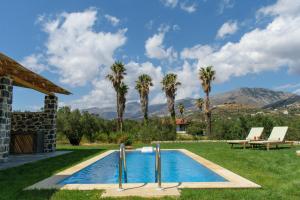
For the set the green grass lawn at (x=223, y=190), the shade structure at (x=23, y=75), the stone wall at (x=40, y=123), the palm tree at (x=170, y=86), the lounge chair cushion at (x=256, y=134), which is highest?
the palm tree at (x=170, y=86)

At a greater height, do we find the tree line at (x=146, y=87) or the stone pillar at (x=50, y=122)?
the tree line at (x=146, y=87)

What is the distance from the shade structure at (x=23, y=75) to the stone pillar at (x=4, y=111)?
13.6 inches

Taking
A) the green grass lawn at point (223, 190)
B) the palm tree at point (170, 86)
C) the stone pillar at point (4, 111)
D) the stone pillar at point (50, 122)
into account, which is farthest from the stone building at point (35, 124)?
the palm tree at point (170, 86)

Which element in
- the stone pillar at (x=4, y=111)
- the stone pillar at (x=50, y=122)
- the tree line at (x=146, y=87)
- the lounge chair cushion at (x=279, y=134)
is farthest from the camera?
the tree line at (x=146, y=87)

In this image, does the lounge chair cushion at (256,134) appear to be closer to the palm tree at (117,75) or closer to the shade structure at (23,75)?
the shade structure at (23,75)

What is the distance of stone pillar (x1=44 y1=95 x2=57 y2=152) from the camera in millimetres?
16438

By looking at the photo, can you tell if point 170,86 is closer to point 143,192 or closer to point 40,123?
point 40,123

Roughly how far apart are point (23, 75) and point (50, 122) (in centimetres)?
544

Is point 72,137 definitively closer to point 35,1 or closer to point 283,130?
point 35,1

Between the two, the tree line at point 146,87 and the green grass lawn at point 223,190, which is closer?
the green grass lawn at point 223,190

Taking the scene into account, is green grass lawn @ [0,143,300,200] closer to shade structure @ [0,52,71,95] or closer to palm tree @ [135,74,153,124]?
shade structure @ [0,52,71,95]

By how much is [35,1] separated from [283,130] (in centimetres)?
1424

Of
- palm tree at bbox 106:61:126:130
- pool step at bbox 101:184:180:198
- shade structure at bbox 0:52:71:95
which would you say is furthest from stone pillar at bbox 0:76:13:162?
palm tree at bbox 106:61:126:130

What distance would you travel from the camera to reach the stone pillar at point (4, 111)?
11.3 meters
